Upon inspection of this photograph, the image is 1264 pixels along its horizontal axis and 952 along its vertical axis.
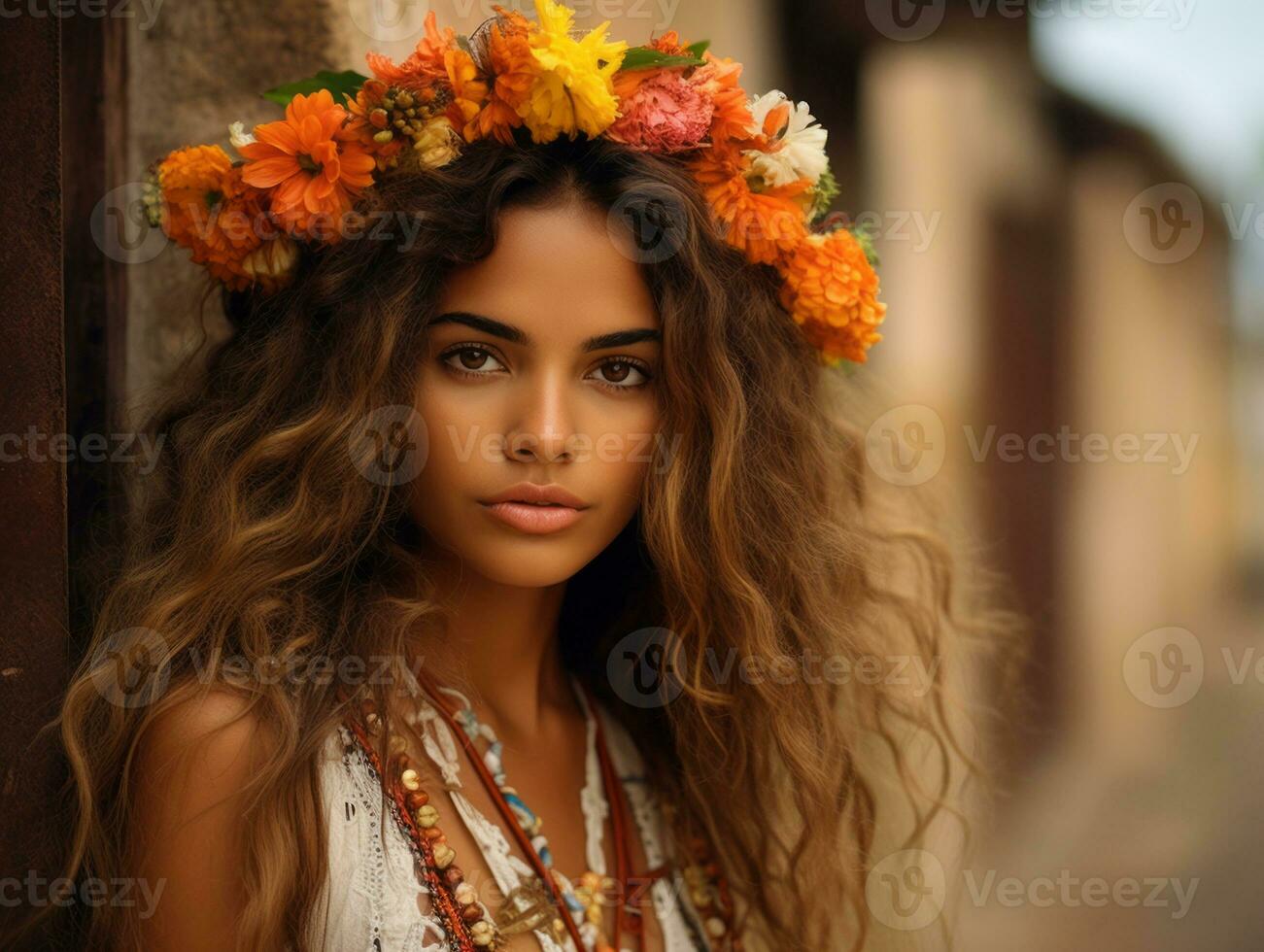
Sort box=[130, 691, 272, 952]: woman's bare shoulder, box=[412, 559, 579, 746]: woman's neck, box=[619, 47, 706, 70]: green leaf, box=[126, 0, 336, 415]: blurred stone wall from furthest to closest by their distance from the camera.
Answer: box=[126, 0, 336, 415]: blurred stone wall, box=[412, 559, 579, 746]: woman's neck, box=[619, 47, 706, 70]: green leaf, box=[130, 691, 272, 952]: woman's bare shoulder

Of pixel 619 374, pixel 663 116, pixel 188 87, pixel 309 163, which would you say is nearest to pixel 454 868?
pixel 619 374

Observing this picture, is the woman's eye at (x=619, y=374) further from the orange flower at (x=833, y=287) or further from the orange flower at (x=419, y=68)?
the orange flower at (x=419, y=68)

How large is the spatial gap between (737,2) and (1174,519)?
7.52 meters

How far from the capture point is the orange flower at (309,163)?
5.61 ft

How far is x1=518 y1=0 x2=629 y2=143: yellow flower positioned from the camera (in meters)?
1.68

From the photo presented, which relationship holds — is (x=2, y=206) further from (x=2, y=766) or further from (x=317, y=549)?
(x=2, y=766)

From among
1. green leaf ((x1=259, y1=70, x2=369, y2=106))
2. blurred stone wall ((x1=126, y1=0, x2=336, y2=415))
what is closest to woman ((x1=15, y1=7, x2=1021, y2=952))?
green leaf ((x1=259, y1=70, x2=369, y2=106))

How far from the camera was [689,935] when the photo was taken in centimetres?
195

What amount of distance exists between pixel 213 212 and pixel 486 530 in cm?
64

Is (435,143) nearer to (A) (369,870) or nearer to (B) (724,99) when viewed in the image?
(B) (724,99)

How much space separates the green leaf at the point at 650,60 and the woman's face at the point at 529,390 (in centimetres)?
23

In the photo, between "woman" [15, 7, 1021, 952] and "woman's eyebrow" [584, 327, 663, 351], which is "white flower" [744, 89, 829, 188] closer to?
"woman" [15, 7, 1021, 952]

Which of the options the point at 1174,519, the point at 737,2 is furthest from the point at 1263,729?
the point at 737,2

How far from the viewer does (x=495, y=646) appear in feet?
6.47
